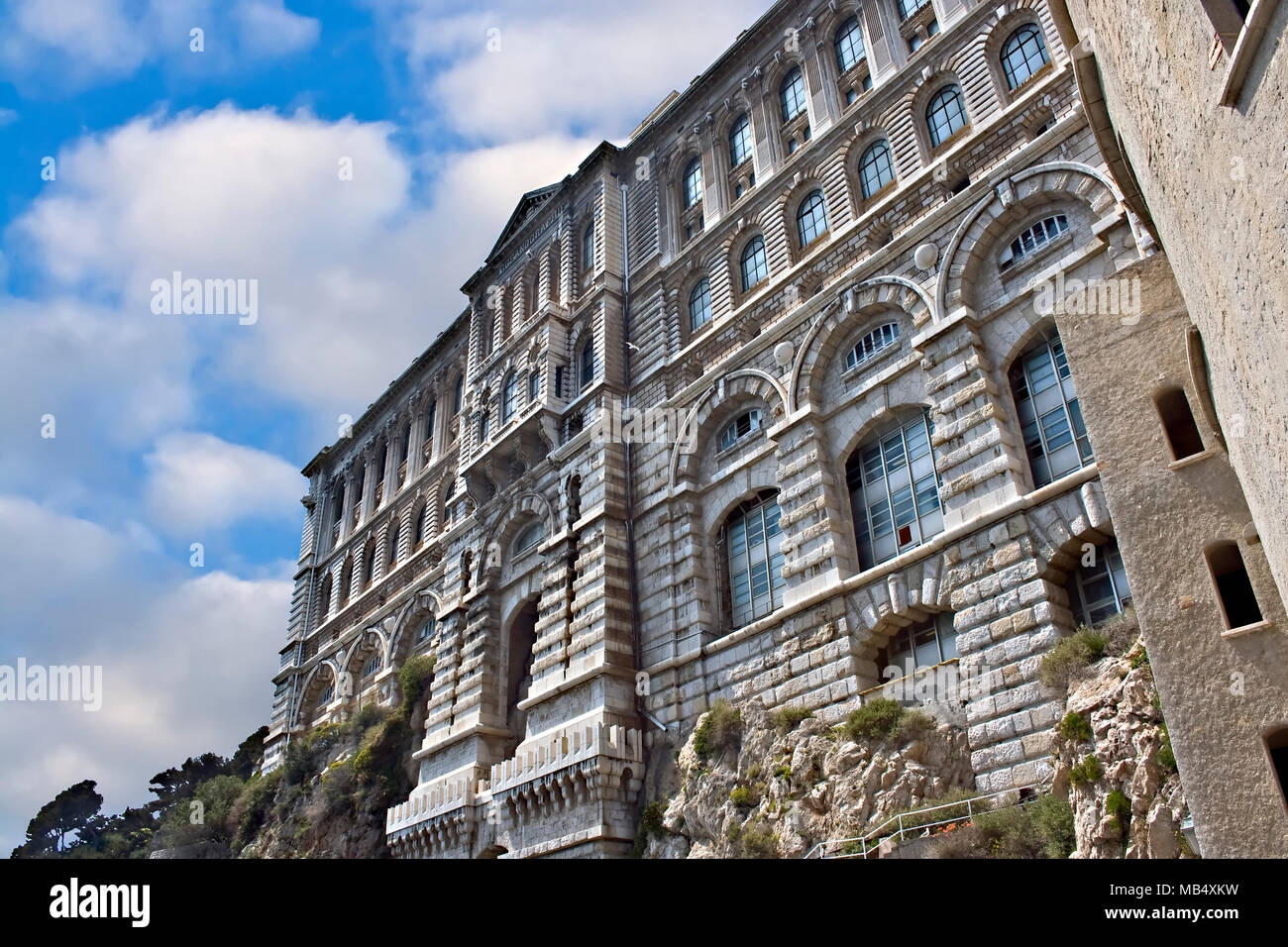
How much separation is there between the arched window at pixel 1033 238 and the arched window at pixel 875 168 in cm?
453

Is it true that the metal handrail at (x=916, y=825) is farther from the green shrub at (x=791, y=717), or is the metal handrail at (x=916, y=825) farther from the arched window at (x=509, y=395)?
the arched window at (x=509, y=395)

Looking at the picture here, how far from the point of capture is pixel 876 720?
54.7ft

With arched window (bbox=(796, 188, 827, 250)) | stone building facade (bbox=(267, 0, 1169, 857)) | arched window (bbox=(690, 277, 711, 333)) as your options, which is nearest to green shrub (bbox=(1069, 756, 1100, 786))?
stone building facade (bbox=(267, 0, 1169, 857))

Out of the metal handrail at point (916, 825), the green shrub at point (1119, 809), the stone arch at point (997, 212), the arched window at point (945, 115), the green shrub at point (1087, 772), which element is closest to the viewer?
the green shrub at point (1119, 809)

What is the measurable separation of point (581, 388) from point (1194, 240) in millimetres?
20648

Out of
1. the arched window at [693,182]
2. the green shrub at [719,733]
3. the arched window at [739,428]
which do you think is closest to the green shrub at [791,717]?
the green shrub at [719,733]

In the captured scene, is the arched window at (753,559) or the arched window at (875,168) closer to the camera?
the arched window at (753,559)

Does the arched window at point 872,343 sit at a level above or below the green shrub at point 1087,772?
above

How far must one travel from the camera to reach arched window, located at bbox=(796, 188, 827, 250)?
958 inches

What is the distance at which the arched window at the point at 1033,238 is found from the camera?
18.3m

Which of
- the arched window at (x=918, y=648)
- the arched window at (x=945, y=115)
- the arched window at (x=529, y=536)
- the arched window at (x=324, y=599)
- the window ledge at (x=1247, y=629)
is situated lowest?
the window ledge at (x=1247, y=629)

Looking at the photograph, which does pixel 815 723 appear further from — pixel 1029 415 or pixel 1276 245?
pixel 1276 245

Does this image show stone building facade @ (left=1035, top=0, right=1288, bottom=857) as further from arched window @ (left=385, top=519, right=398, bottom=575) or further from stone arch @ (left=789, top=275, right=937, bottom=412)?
arched window @ (left=385, top=519, right=398, bottom=575)
